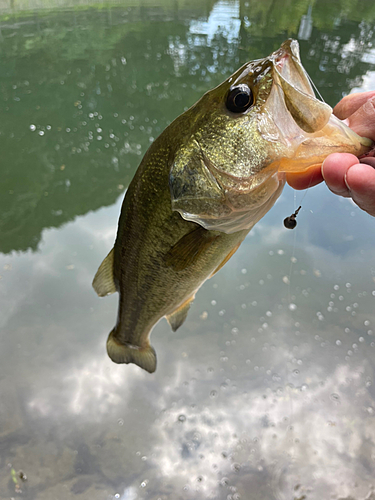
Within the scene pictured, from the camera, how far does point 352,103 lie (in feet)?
4.78

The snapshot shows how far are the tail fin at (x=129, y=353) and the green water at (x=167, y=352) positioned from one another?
111 centimetres

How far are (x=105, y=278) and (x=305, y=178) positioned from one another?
3.16 ft

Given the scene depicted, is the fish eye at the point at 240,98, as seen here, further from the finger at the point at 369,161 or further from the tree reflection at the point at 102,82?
the tree reflection at the point at 102,82

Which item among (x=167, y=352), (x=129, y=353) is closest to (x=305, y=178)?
(x=129, y=353)

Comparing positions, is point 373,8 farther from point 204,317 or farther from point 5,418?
point 5,418

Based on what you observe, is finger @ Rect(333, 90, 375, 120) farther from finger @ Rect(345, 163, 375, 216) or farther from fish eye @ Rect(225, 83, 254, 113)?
fish eye @ Rect(225, 83, 254, 113)

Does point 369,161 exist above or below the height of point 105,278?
above

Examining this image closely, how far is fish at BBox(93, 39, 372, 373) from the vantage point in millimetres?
1005

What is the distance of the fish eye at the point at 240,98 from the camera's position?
1032 millimetres

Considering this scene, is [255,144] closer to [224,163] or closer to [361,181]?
[224,163]

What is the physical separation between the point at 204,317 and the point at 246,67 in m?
2.52

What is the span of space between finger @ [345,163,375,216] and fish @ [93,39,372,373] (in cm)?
8

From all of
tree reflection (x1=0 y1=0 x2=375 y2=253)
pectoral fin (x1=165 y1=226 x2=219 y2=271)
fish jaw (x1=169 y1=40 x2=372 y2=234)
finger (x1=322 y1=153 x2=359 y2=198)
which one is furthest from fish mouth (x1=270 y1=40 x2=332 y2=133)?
tree reflection (x1=0 y1=0 x2=375 y2=253)

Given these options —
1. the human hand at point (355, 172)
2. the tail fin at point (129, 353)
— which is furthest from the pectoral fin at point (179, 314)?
the human hand at point (355, 172)
